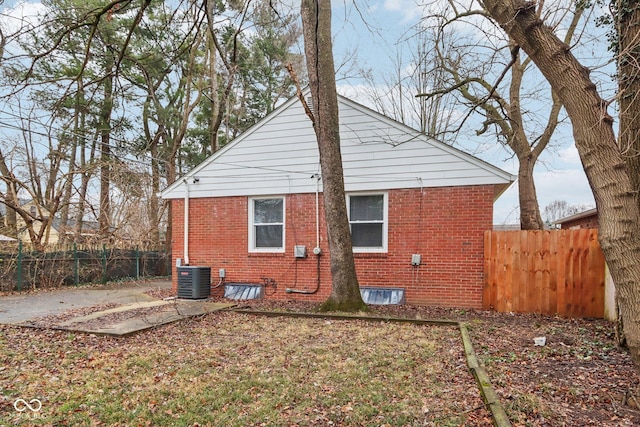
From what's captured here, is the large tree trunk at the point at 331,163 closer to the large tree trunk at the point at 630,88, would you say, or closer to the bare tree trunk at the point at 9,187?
the large tree trunk at the point at 630,88

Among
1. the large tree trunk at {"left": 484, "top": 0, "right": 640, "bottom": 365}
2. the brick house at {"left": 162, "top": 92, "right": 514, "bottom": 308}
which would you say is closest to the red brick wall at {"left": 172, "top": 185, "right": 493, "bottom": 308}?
the brick house at {"left": 162, "top": 92, "right": 514, "bottom": 308}

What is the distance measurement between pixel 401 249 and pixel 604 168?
225 inches

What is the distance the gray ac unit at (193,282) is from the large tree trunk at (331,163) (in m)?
3.57

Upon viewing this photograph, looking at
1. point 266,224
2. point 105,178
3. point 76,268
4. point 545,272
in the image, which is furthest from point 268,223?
point 105,178

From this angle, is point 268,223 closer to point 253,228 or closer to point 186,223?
point 253,228

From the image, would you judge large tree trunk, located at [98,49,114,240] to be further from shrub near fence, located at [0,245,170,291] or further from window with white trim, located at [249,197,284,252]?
window with white trim, located at [249,197,284,252]

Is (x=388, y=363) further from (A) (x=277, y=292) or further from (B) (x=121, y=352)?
→ (A) (x=277, y=292)

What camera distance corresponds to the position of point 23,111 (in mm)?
5309

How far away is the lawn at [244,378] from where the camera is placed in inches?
128

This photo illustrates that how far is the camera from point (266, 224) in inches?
382

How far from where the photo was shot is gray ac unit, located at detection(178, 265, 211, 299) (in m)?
9.52

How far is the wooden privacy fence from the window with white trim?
4756mm

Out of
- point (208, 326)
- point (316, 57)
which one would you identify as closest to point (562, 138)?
point (316, 57)

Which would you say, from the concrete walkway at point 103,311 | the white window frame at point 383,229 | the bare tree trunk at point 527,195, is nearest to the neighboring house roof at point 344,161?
the white window frame at point 383,229
